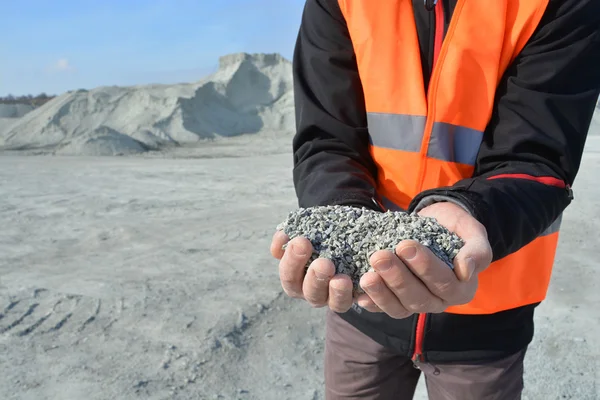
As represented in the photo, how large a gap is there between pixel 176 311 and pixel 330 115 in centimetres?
234

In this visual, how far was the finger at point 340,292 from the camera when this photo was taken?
1.25 meters

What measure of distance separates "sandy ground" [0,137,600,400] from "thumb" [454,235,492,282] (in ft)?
5.82

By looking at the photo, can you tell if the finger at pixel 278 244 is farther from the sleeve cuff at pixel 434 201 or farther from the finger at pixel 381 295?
the sleeve cuff at pixel 434 201

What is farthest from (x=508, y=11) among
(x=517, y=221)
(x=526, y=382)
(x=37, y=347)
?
(x=37, y=347)

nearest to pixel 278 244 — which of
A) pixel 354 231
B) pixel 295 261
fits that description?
pixel 295 261

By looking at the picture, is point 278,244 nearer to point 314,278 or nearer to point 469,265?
point 314,278

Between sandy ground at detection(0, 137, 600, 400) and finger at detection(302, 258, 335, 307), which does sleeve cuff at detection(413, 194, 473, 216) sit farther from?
sandy ground at detection(0, 137, 600, 400)

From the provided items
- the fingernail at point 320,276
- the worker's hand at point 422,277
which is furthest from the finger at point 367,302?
the fingernail at point 320,276

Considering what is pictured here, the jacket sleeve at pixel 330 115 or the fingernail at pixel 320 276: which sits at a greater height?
the jacket sleeve at pixel 330 115

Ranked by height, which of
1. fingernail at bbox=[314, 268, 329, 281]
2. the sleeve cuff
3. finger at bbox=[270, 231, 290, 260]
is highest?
the sleeve cuff

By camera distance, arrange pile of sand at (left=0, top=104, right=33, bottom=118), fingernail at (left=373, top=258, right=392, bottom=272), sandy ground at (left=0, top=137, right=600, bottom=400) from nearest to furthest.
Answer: fingernail at (left=373, top=258, right=392, bottom=272) < sandy ground at (left=0, top=137, right=600, bottom=400) < pile of sand at (left=0, top=104, right=33, bottom=118)

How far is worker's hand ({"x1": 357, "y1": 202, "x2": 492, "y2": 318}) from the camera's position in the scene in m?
1.17

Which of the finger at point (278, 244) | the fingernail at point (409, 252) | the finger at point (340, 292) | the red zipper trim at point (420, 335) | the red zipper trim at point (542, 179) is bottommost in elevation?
the red zipper trim at point (420, 335)

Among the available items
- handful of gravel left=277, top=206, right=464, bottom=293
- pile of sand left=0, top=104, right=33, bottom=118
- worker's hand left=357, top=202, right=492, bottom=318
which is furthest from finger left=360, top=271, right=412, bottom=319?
pile of sand left=0, top=104, right=33, bottom=118
